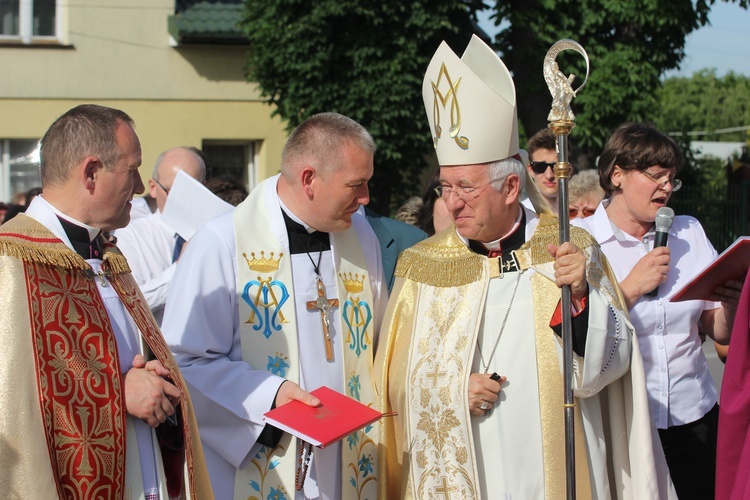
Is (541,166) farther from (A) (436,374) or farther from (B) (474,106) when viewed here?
(A) (436,374)

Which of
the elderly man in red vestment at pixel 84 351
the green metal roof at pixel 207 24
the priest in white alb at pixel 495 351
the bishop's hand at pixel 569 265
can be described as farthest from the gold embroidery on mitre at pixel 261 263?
the green metal roof at pixel 207 24

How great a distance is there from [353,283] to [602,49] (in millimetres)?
11486

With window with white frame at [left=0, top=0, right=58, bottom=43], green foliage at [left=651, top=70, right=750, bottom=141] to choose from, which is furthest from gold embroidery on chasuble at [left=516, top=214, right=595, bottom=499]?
green foliage at [left=651, top=70, right=750, bottom=141]

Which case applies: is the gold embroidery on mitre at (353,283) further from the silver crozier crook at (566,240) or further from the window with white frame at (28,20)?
the window with white frame at (28,20)

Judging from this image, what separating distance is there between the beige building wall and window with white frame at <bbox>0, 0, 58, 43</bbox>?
0.17 metres

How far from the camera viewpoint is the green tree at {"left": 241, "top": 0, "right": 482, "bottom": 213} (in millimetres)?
14438

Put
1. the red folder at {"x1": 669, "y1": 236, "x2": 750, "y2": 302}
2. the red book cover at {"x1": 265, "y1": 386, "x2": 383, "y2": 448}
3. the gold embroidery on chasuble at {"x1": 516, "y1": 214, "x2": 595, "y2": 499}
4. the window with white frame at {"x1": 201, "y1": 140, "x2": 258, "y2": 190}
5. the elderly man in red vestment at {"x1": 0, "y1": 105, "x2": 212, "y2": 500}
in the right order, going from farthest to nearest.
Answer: the window with white frame at {"x1": 201, "y1": 140, "x2": 258, "y2": 190} → the gold embroidery on chasuble at {"x1": 516, "y1": 214, "x2": 595, "y2": 499} → the red folder at {"x1": 669, "y1": 236, "x2": 750, "y2": 302} → the red book cover at {"x1": 265, "y1": 386, "x2": 383, "y2": 448} → the elderly man in red vestment at {"x1": 0, "y1": 105, "x2": 212, "y2": 500}

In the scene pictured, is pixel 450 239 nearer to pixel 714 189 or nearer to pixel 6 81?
pixel 6 81

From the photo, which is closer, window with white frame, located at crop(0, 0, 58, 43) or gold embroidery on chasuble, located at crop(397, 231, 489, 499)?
gold embroidery on chasuble, located at crop(397, 231, 489, 499)

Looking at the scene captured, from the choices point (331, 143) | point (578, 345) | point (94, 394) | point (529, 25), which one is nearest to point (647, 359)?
point (578, 345)

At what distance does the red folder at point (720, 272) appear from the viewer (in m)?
3.73

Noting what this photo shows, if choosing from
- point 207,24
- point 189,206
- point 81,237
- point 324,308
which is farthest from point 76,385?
point 207,24

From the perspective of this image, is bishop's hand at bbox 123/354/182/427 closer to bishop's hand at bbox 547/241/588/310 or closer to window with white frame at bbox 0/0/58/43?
bishop's hand at bbox 547/241/588/310

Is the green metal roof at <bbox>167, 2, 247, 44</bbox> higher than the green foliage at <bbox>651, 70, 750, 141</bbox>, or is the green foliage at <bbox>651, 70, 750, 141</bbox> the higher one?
the green foliage at <bbox>651, 70, 750, 141</bbox>
